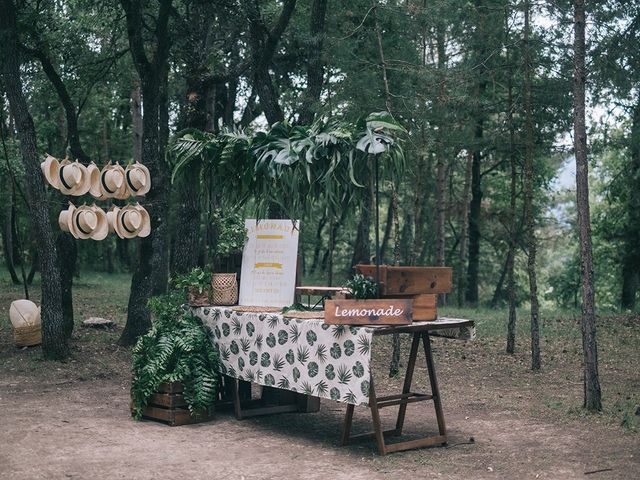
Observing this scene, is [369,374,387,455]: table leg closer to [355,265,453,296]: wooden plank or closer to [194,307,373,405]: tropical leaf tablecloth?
[194,307,373,405]: tropical leaf tablecloth

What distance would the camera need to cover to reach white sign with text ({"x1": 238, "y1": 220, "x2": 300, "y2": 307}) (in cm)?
895

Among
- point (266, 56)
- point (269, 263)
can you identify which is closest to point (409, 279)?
point (269, 263)

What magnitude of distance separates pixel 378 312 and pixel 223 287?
99.2 inches

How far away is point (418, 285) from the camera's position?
777 cm

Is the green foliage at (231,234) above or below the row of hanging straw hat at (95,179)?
below

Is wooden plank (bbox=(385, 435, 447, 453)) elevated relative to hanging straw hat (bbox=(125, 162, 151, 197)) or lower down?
lower down

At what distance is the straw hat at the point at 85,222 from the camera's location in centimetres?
1120

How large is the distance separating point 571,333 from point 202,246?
47.2 ft

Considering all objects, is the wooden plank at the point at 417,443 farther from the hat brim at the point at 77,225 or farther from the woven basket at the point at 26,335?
the woven basket at the point at 26,335

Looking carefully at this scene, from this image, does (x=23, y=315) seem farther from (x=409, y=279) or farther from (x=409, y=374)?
(x=409, y=279)

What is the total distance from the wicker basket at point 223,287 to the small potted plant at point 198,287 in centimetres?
7

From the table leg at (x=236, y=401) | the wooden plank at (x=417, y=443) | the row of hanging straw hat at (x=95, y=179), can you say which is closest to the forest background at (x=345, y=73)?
the row of hanging straw hat at (x=95, y=179)

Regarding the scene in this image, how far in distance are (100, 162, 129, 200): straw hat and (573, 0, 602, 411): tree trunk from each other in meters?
5.79

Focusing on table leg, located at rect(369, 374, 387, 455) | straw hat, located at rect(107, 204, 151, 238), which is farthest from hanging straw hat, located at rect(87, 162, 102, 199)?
table leg, located at rect(369, 374, 387, 455)
